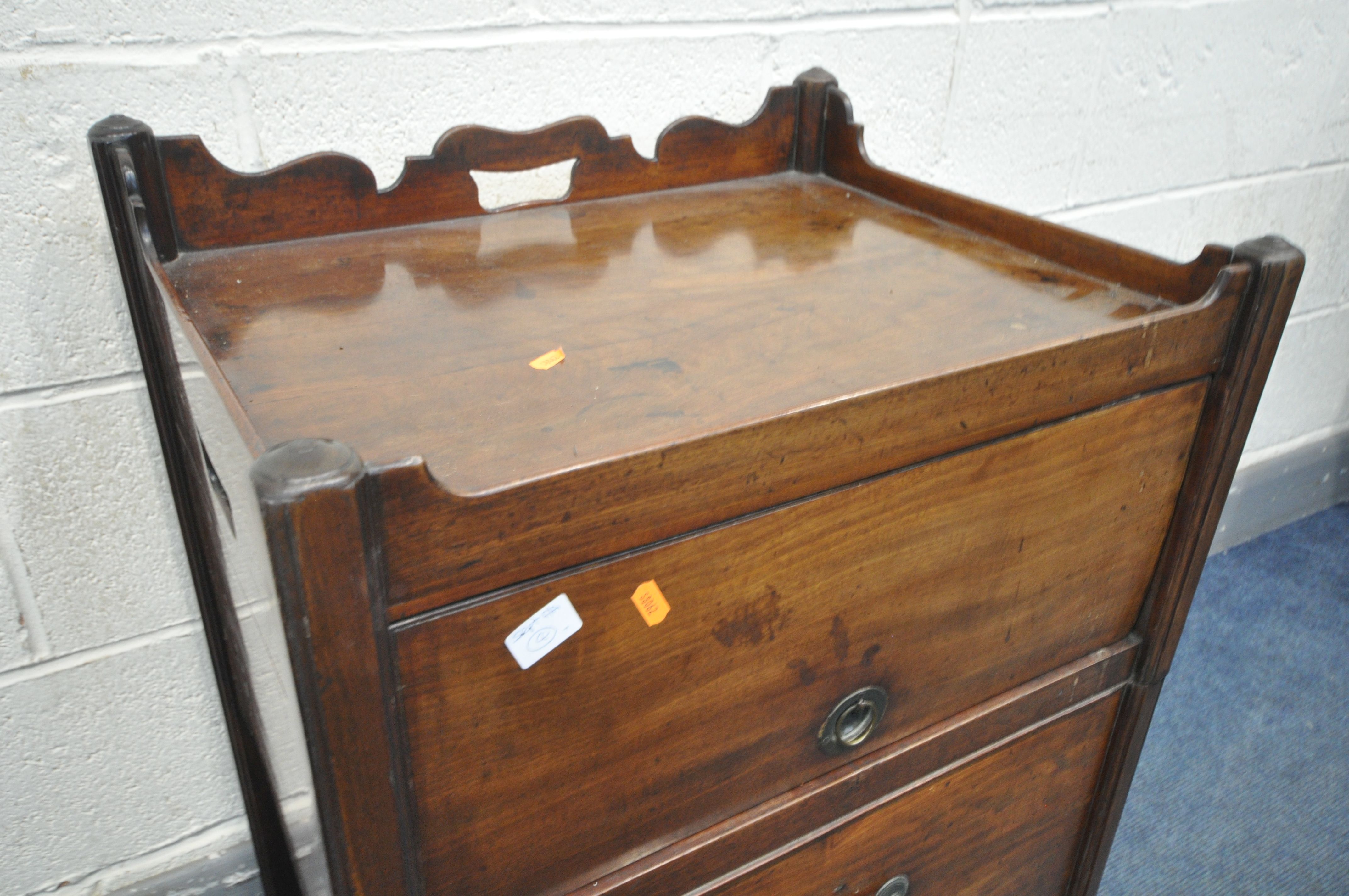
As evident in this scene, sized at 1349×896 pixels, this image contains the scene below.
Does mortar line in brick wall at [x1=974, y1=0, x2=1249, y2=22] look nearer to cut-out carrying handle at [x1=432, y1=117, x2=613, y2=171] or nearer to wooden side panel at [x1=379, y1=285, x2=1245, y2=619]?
cut-out carrying handle at [x1=432, y1=117, x2=613, y2=171]

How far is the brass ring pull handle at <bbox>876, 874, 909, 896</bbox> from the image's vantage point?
77 cm

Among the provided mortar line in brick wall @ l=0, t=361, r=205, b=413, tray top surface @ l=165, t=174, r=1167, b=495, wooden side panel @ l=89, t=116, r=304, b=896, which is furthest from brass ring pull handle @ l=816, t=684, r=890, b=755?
mortar line in brick wall @ l=0, t=361, r=205, b=413

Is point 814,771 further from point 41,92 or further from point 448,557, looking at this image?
point 41,92

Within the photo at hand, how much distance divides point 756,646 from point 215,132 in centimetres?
65

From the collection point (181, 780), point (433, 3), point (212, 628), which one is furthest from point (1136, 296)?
point (181, 780)

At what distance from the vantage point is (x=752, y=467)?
1.67 feet

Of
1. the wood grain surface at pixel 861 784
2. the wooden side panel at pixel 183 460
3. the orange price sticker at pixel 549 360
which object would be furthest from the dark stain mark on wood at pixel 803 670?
the wooden side panel at pixel 183 460

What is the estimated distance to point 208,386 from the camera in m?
0.57

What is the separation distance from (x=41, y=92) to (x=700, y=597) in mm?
670

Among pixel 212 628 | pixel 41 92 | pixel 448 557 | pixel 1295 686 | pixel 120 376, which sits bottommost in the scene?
pixel 1295 686

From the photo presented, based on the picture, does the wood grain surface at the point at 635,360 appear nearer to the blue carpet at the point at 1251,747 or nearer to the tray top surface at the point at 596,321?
the tray top surface at the point at 596,321

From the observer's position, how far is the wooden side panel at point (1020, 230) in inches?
26.8

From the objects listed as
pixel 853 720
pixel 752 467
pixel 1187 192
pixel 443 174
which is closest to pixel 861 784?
pixel 853 720

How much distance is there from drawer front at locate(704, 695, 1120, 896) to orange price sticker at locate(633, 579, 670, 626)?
10.0 inches
